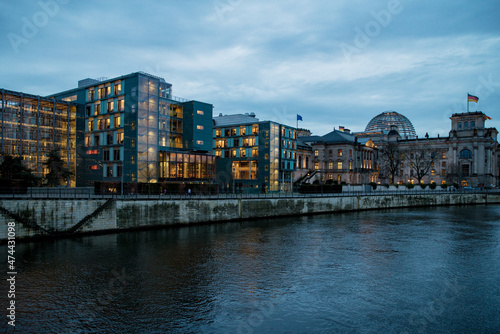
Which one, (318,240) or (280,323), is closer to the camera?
(280,323)

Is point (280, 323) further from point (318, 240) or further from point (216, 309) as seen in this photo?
point (318, 240)

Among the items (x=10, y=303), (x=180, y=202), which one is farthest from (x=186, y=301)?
(x=180, y=202)

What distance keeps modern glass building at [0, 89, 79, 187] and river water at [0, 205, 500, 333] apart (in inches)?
1780

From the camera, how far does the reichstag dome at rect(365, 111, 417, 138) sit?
598 ft

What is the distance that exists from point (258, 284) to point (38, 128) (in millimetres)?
68418

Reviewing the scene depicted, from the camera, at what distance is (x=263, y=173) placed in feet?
A: 276

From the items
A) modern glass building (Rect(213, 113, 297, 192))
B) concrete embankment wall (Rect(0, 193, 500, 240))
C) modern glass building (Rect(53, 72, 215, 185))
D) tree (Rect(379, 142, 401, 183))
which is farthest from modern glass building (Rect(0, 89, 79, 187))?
tree (Rect(379, 142, 401, 183))

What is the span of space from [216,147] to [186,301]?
247 feet

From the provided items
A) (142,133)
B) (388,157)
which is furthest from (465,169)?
(142,133)

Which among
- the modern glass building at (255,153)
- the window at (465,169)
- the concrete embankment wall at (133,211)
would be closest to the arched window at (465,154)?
the window at (465,169)

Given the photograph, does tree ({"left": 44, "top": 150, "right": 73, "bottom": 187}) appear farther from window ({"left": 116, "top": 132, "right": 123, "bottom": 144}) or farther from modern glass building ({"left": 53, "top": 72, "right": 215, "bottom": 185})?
window ({"left": 116, "top": 132, "right": 123, "bottom": 144})

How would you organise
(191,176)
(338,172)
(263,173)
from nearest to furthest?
1. (191,176)
2. (263,173)
3. (338,172)

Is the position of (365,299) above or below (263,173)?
below

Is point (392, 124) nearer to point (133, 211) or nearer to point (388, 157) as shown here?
point (388, 157)
